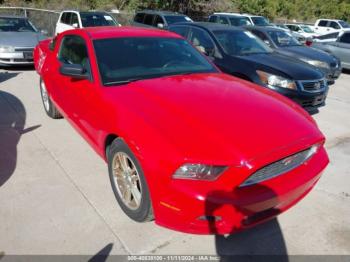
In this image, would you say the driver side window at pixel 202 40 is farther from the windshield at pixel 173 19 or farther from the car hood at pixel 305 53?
the windshield at pixel 173 19

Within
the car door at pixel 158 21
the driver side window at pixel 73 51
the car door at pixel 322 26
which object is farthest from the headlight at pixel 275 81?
the car door at pixel 322 26

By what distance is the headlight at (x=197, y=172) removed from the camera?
2332mm

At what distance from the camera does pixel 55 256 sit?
2.56 meters

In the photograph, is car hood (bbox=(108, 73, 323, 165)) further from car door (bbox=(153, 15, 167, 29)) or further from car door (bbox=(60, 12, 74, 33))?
car door (bbox=(60, 12, 74, 33))

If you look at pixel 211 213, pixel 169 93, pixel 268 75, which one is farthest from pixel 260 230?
pixel 268 75

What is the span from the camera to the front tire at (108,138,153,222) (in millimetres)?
2648

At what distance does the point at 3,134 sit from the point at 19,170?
1.21m

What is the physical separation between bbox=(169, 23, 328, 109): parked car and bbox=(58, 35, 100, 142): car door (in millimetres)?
3048

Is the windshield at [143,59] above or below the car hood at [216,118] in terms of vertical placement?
above

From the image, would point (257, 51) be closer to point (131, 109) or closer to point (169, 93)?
point (169, 93)

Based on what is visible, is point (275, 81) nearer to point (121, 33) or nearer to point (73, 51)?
point (121, 33)

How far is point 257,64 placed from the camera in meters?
5.94

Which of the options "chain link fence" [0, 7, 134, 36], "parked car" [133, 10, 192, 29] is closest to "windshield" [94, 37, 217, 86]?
"parked car" [133, 10, 192, 29]

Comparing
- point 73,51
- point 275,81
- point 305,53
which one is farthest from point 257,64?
point 305,53
